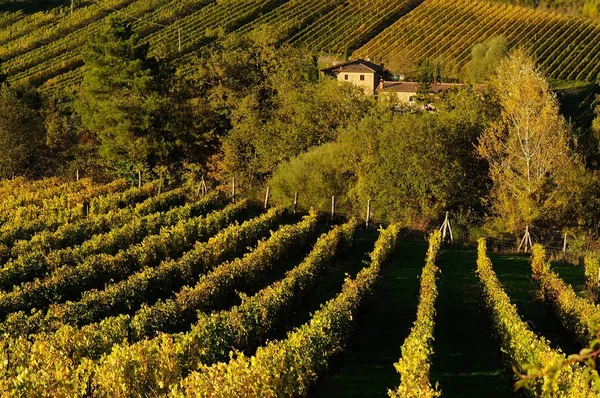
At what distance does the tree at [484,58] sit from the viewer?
72.2 m

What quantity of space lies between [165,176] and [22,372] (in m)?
35.5

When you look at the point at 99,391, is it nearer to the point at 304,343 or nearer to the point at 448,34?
the point at 304,343

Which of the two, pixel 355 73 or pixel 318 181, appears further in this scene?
pixel 355 73

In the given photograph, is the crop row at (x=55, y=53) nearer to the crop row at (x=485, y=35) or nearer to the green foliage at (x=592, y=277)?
the crop row at (x=485, y=35)

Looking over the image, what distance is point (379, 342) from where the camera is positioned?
15.8 meters

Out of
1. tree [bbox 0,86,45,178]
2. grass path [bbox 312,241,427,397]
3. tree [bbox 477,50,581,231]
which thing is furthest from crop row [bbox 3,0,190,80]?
grass path [bbox 312,241,427,397]

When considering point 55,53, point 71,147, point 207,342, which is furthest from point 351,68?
point 207,342

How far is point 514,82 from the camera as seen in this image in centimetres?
3188

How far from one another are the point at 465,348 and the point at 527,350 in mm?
3309

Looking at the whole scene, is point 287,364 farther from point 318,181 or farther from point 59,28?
point 59,28

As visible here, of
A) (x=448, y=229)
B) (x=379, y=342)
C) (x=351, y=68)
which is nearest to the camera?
(x=379, y=342)

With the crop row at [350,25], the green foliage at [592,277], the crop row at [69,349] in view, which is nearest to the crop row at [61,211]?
the crop row at [69,349]

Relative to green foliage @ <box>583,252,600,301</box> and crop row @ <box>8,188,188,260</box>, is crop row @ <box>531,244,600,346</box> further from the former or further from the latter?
crop row @ <box>8,188,188,260</box>

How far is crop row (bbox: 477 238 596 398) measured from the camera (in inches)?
388
